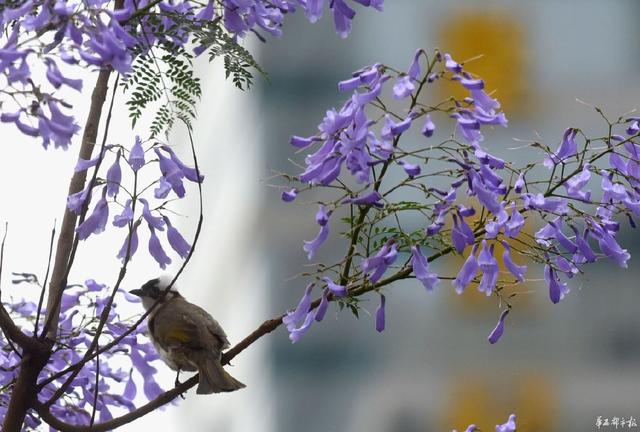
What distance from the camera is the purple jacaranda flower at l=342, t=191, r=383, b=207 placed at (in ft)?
9.21

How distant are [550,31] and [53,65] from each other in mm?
24326

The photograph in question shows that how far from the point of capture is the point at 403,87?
9.63ft

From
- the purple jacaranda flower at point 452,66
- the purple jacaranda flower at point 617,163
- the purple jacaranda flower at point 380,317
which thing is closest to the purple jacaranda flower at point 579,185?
the purple jacaranda flower at point 617,163

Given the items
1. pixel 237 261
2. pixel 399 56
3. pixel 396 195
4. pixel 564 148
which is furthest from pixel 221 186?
pixel 564 148

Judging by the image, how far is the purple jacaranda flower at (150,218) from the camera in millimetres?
3242

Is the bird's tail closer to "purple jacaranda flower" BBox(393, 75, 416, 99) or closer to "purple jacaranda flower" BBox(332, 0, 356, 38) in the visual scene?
"purple jacaranda flower" BBox(332, 0, 356, 38)

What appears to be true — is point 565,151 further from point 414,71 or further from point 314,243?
point 314,243

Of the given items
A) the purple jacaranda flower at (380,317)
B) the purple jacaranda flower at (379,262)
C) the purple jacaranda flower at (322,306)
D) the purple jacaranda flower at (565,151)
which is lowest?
the purple jacaranda flower at (380,317)

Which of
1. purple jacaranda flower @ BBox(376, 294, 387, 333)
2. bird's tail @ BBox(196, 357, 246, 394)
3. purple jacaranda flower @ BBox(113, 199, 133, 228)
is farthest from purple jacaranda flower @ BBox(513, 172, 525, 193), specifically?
bird's tail @ BBox(196, 357, 246, 394)

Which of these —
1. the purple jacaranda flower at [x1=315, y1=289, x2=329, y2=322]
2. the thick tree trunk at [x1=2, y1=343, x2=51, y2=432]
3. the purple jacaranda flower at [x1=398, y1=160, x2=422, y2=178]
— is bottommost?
the thick tree trunk at [x1=2, y1=343, x2=51, y2=432]

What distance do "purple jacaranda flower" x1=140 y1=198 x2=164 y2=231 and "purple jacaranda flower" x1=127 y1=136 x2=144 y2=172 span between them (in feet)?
0.42

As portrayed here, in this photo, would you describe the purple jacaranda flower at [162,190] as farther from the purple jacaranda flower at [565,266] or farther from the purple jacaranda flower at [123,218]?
the purple jacaranda flower at [565,266]

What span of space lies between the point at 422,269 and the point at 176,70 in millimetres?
715

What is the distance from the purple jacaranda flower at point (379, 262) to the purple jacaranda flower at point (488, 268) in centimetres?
21
